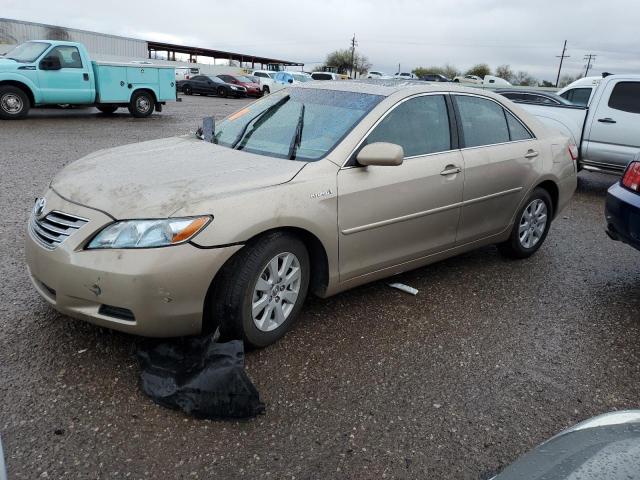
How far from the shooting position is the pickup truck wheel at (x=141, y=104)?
52.1 feet

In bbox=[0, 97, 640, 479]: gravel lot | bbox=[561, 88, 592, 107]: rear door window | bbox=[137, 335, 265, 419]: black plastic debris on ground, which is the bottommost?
bbox=[0, 97, 640, 479]: gravel lot

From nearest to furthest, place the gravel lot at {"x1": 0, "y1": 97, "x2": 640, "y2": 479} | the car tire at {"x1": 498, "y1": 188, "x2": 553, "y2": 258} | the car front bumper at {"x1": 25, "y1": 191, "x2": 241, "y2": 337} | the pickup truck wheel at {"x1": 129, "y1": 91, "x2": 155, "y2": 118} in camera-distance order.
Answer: the gravel lot at {"x1": 0, "y1": 97, "x2": 640, "y2": 479}
the car front bumper at {"x1": 25, "y1": 191, "x2": 241, "y2": 337}
the car tire at {"x1": 498, "y1": 188, "x2": 553, "y2": 258}
the pickup truck wheel at {"x1": 129, "y1": 91, "x2": 155, "y2": 118}

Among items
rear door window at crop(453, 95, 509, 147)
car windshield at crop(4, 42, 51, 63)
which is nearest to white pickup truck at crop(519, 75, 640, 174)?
rear door window at crop(453, 95, 509, 147)

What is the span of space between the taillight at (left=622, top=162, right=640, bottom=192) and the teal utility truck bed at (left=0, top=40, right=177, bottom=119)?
13.4 m

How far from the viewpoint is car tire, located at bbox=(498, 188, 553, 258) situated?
492 cm

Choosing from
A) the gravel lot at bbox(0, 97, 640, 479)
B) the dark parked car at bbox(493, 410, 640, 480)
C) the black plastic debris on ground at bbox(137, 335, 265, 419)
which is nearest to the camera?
the dark parked car at bbox(493, 410, 640, 480)

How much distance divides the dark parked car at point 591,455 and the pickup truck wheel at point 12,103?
48.4 ft

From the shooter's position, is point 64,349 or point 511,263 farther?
point 511,263

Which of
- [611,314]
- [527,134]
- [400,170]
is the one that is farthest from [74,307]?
[527,134]

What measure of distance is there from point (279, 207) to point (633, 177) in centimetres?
302

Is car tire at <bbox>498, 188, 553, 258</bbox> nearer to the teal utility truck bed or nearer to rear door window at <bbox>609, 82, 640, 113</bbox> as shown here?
rear door window at <bbox>609, 82, 640, 113</bbox>

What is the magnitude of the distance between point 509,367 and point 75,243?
2596mm

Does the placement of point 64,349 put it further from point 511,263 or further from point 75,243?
point 511,263

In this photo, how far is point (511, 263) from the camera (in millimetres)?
5078
